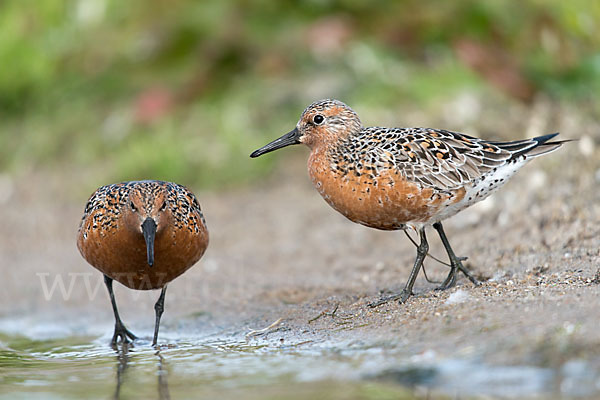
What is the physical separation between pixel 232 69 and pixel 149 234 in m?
7.56

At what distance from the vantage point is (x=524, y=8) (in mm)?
12906

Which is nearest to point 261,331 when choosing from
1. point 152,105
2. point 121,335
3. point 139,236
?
point 139,236

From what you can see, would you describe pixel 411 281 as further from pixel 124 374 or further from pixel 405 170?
pixel 124 374

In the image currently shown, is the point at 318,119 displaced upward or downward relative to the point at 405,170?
upward

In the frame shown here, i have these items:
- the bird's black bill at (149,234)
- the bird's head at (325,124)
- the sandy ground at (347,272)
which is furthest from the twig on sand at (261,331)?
the bird's head at (325,124)

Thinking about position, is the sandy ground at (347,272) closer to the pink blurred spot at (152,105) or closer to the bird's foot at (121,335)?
the bird's foot at (121,335)

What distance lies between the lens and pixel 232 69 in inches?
544

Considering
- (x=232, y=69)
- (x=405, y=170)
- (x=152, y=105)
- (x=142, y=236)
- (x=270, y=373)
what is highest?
(x=232, y=69)

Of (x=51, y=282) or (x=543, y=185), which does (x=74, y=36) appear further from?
(x=543, y=185)

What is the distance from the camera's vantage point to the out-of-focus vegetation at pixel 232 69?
12227mm

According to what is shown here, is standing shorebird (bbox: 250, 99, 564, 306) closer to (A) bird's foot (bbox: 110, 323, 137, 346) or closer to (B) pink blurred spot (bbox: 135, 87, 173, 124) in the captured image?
(A) bird's foot (bbox: 110, 323, 137, 346)

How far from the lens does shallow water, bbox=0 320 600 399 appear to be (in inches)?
183

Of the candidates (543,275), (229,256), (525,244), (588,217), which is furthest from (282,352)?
(229,256)

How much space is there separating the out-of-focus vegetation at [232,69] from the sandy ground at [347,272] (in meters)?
0.78
